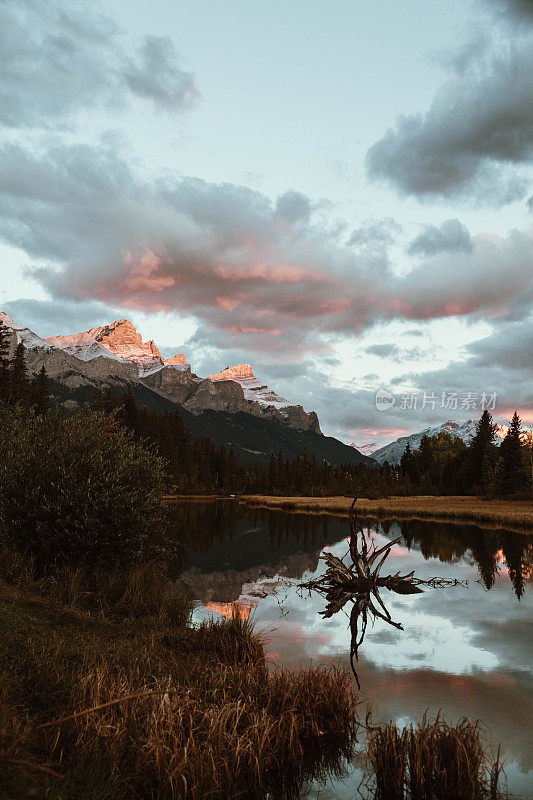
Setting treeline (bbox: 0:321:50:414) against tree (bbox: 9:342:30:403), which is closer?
treeline (bbox: 0:321:50:414)

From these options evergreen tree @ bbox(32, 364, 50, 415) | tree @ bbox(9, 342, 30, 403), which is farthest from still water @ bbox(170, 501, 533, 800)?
evergreen tree @ bbox(32, 364, 50, 415)

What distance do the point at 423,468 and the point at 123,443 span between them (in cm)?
14823

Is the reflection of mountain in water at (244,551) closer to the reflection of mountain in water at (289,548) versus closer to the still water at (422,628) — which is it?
the reflection of mountain in water at (289,548)

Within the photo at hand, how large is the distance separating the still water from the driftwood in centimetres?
58

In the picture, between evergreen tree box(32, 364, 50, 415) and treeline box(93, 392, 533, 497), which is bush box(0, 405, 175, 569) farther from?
treeline box(93, 392, 533, 497)

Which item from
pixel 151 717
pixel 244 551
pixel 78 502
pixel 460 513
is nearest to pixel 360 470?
pixel 460 513

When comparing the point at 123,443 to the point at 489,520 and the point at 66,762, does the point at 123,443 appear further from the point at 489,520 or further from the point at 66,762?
the point at 489,520

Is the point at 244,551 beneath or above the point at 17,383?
beneath

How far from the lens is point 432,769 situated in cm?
876

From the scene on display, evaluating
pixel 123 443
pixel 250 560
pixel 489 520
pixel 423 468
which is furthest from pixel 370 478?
pixel 123 443

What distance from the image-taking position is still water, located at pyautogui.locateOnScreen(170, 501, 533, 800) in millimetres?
12312

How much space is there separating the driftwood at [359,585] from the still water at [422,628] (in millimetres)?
581

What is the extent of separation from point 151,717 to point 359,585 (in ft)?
63.5

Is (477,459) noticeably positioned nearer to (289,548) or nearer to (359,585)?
(289,548)
